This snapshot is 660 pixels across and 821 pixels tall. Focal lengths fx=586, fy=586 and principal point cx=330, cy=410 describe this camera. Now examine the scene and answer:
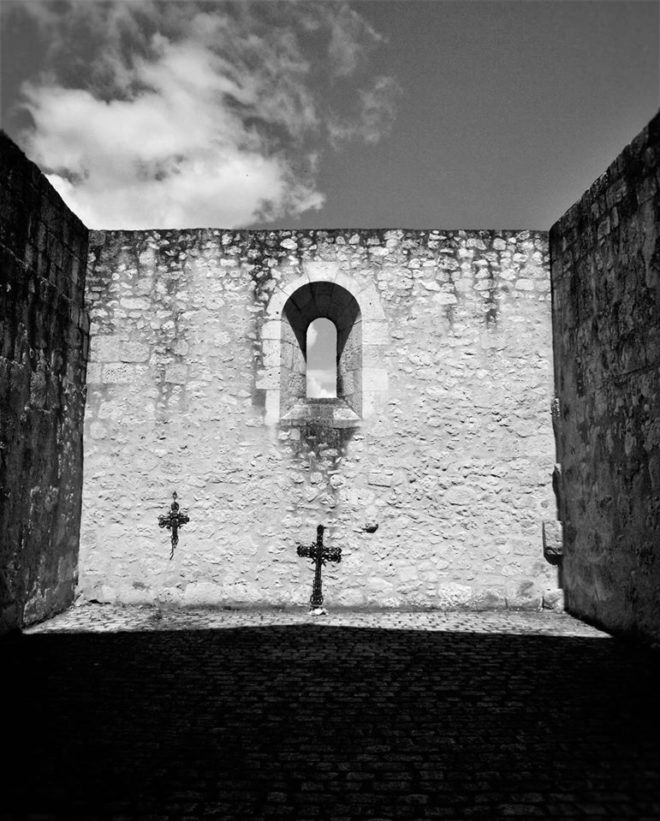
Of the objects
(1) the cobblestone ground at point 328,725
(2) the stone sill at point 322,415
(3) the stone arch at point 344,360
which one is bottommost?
(1) the cobblestone ground at point 328,725

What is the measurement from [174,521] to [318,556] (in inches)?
70.6

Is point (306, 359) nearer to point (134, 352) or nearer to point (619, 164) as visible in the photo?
point (134, 352)

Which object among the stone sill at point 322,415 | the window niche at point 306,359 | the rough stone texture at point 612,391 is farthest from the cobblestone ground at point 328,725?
the window niche at point 306,359

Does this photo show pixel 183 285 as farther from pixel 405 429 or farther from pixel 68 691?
pixel 68 691

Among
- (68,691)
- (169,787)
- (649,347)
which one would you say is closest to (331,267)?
(649,347)

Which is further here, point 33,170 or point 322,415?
point 322,415

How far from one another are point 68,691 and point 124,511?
314 cm

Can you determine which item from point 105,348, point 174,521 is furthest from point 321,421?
point 105,348

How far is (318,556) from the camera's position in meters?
7.00

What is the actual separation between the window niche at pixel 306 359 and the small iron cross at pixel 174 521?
5.46 feet

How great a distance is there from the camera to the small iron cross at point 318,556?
→ 22.8ft

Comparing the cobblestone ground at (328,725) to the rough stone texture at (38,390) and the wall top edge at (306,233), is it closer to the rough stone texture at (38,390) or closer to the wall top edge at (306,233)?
the rough stone texture at (38,390)

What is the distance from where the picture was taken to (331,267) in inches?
297

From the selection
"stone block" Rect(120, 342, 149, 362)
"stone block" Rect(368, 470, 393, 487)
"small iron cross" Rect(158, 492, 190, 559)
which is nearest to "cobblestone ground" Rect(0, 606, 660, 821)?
"small iron cross" Rect(158, 492, 190, 559)
